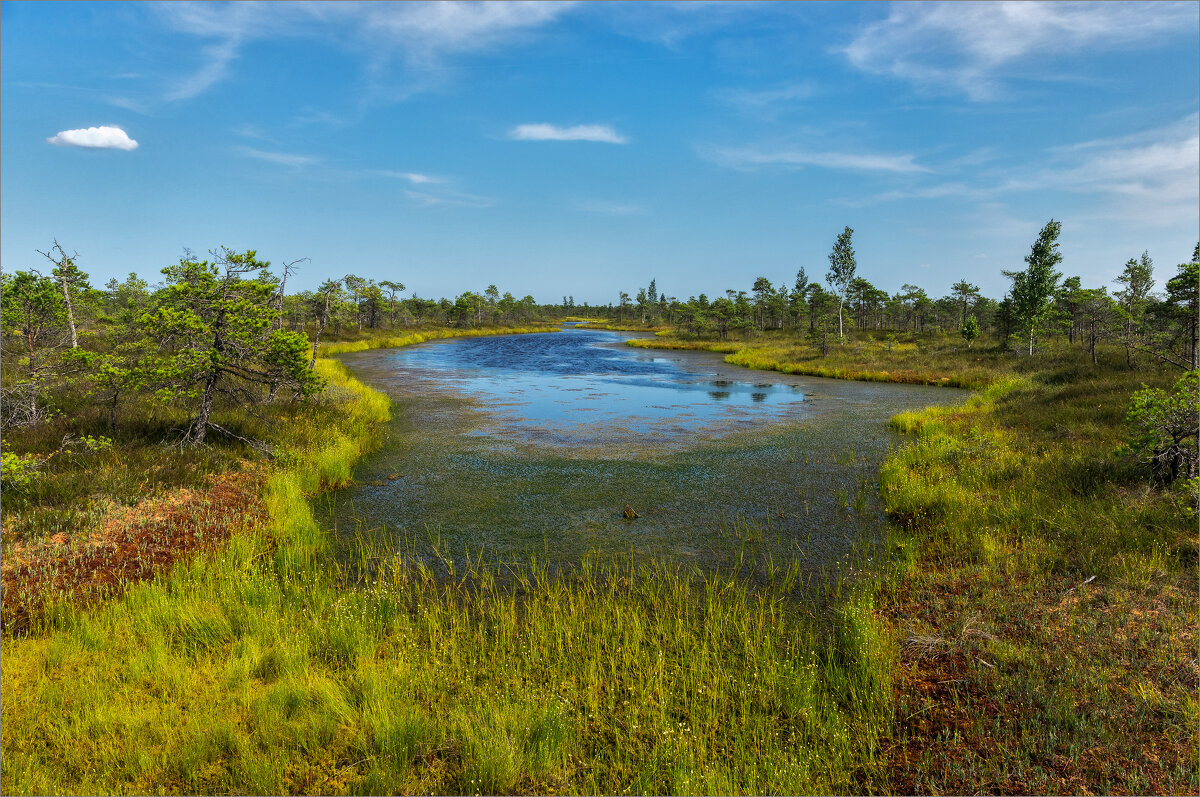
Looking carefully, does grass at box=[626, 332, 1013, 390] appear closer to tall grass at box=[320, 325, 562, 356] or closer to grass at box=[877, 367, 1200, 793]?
grass at box=[877, 367, 1200, 793]

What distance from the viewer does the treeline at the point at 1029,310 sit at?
647 inches

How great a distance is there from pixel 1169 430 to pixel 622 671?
30.7 ft

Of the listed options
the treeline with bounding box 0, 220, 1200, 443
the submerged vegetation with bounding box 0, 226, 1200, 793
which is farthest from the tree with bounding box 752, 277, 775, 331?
the submerged vegetation with bounding box 0, 226, 1200, 793

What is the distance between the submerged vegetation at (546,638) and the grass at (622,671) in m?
0.03

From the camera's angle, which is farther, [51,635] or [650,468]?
[650,468]

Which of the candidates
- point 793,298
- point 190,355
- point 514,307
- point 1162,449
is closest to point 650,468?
point 1162,449

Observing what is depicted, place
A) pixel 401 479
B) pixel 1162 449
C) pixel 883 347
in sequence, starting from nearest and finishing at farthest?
pixel 1162 449
pixel 401 479
pixel 883 347

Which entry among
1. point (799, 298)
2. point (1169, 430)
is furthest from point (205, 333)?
point (799, 298)

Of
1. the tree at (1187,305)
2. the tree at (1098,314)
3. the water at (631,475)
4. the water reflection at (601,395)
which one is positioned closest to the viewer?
the water at (631,475)

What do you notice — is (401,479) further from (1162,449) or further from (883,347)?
(883,347)

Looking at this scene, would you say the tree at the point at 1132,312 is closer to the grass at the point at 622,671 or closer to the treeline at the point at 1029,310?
the treeline at the point at 1029,310

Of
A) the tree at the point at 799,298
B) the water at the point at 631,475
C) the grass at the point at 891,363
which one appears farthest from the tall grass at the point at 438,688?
the tree at the point at 799,298

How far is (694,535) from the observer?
9250 mm

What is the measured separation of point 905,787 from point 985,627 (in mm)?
2630
